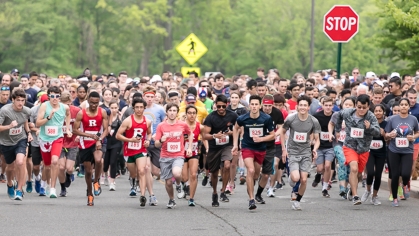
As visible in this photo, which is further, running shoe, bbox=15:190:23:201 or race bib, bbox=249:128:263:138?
running shoe, bbox=15:190:23:201

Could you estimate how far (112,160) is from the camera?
20.9 m

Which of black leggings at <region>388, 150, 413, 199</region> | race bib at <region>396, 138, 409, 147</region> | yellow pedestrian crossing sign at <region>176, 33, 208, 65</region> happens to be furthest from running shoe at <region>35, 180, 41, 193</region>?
yellow pedestrian crossing sign at <region>176, 33, 208, 65</region>

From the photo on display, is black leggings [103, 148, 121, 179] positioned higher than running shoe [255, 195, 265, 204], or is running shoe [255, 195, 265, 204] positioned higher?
black leggings [103, 148, 121, 179]

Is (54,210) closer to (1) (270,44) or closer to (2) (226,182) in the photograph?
(2) (226,182)

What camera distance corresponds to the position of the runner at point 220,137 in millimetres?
17406

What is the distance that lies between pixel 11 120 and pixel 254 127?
3.88 meters

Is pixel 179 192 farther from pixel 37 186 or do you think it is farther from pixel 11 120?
pixel 11 120


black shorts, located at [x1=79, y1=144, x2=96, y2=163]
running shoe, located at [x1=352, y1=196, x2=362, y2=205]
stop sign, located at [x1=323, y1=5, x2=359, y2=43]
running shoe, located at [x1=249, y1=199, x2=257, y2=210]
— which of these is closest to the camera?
running shoe, located at [x1=249, y1=199, x2=257, y2=210]

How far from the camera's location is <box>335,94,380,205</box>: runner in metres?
17.0

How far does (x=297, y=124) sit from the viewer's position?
16797mm

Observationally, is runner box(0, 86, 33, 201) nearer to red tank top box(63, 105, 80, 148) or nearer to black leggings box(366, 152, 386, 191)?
red tank top box(63, 105, 80, 148)

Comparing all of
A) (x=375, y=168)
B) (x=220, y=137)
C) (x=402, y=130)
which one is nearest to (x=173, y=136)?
(x=220, y=137)

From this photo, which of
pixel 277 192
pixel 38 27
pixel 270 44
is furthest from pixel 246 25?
pixel 277 192

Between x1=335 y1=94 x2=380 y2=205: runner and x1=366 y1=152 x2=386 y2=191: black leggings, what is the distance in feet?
1.08
